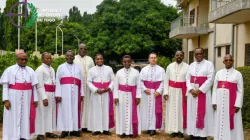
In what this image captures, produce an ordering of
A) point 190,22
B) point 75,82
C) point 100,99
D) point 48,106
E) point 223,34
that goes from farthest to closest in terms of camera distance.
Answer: point 190,22 → point 223,34 → point 100,99 → point 75,82 → point 48,106

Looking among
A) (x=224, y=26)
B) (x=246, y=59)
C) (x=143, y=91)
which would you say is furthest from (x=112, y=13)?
(x=143, y=91)

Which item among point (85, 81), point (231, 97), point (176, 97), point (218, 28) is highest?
point (218, 28)

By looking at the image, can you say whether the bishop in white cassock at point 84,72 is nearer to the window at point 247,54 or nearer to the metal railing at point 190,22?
the window at point 247,54

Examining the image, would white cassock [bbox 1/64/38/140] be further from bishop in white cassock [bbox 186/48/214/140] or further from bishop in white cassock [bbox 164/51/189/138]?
bishop in white cassock [bbox 186/48/214/140]

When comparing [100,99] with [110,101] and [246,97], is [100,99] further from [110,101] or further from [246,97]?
[246,97]

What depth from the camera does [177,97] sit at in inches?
375

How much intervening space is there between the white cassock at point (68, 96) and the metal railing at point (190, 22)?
1398 cm

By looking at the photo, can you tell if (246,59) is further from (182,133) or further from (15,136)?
(15,136)

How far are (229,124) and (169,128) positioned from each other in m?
2.07

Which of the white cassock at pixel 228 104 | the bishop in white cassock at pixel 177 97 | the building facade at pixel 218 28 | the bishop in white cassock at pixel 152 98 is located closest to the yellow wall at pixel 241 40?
the building facade at pixel 218 28

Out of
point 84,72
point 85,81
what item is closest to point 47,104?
point 85,81

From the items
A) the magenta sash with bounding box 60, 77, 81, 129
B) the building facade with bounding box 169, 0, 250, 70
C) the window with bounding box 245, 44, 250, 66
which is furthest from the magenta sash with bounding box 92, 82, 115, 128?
the window with bounding box 245, 44, 250, 66

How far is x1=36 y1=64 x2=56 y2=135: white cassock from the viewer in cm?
890

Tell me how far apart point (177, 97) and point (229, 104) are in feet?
6.09
